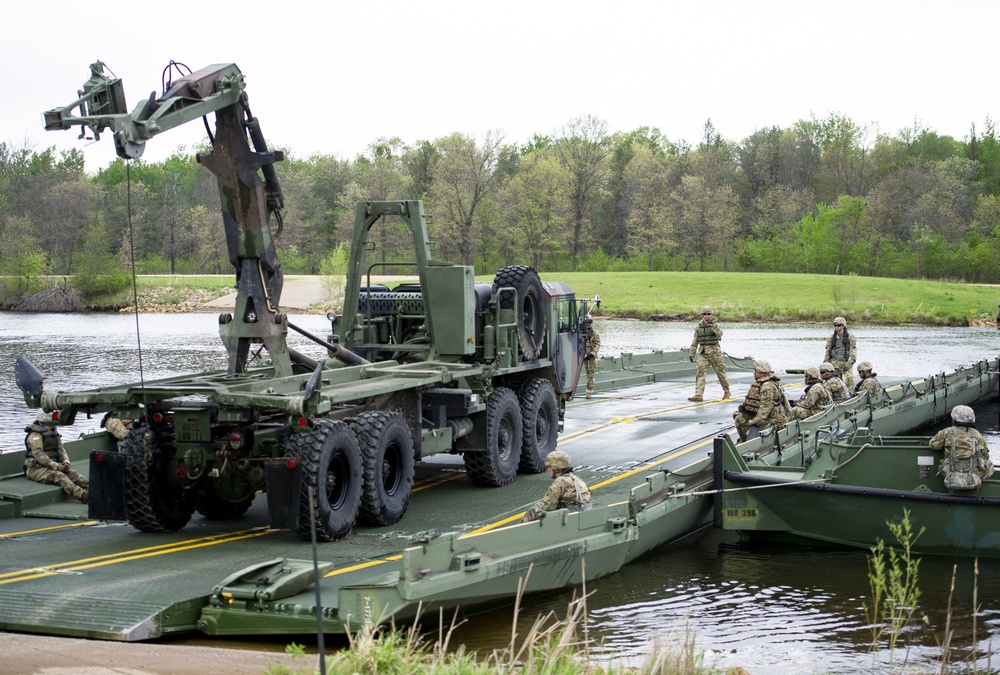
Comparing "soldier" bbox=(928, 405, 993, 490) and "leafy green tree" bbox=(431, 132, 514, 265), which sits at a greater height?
"leafy green tree" bbox=(431, 132, 514, 265)

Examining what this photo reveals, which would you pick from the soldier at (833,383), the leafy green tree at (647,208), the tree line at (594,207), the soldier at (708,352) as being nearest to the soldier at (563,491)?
the soldier at (833,383)

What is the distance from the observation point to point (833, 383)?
60.0ft

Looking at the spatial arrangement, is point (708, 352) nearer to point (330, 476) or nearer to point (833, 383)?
point (833, 383)

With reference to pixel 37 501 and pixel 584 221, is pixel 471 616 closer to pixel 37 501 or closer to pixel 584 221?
pixel 37 501

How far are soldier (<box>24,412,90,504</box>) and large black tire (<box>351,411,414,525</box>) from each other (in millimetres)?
3635

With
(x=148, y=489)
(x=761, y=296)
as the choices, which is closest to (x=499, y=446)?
(x=148, y=489)

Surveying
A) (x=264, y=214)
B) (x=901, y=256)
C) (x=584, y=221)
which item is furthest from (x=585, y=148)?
(x=264, y=214)

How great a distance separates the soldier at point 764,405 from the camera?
50.4 feet

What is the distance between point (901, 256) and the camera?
260 ft

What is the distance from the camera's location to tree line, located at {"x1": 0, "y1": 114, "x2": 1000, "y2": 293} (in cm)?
7344

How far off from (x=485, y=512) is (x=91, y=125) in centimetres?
540

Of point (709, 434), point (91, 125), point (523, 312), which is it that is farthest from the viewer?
point (709, 434)

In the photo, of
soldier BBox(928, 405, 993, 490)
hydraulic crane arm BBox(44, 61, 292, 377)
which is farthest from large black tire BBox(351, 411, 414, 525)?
soldier BBox(928, 405, 993, 490)

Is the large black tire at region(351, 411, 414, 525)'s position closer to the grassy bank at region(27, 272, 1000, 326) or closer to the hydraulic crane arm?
the hydraulic crane arm
